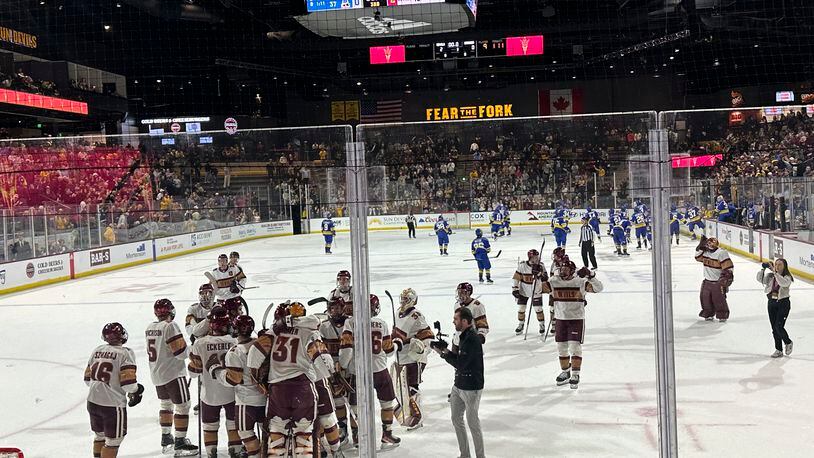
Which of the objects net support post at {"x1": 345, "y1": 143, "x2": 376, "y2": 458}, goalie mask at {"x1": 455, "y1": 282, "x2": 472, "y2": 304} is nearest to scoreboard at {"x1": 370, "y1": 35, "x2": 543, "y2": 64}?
goalie mask at {"x1": 455, "y1": 282, "x2": 472, "y2": 304}

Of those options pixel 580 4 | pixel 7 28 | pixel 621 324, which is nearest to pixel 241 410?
pixel 621 324

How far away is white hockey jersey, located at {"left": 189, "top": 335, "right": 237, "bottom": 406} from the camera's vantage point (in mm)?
5211

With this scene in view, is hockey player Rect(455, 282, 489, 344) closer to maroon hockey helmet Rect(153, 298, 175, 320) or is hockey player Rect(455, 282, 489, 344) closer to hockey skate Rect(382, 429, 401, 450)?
hockey skate Rect(382, 429, 401, 450)

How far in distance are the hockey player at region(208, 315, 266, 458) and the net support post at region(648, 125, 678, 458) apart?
2493mm

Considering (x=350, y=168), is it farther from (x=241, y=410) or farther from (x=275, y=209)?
(x=241, y=410)

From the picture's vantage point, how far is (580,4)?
24844 mm

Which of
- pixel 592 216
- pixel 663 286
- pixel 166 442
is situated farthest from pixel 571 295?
pixel 166 442

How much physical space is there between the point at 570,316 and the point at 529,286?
7.32 ft

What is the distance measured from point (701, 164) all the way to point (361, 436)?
272 centimetres

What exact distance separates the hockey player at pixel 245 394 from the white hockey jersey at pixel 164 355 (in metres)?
0.87

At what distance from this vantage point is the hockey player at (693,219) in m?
13.4

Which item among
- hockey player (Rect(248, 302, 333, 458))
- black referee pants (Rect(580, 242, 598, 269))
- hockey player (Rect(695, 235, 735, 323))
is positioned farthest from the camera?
black referee pants (Rect(580, 242, 598, 269))

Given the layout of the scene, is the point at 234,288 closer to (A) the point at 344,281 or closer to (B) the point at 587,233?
(A) the point at 344,281

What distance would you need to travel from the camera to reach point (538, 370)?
25.2 ft
